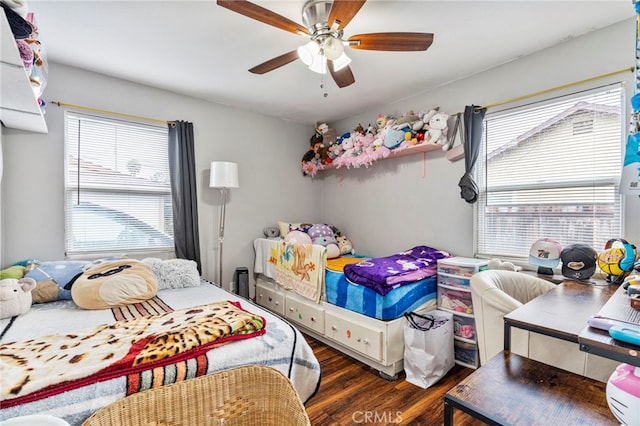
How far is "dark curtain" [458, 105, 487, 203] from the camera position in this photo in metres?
2.51

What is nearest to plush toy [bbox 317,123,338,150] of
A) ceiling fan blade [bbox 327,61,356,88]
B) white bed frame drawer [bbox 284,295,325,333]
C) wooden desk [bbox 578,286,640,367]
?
ceiling fan blade [bbox 327,61,356,88]

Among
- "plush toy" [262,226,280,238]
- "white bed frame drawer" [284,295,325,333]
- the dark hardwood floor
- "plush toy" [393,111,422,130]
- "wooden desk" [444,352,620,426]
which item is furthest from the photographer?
"plush toy" [262,226,280,238]

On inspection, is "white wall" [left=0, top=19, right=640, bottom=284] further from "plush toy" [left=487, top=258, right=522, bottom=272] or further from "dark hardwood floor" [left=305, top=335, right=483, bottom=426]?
"dark hardwood floor" [left=305, top=335, right=483, bottom=426]

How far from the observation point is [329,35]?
1745 millimetres

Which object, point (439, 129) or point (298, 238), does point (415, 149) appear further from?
point (298, 238)

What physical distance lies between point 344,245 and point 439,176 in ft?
4.39

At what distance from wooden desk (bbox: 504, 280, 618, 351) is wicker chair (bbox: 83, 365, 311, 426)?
0.93 metres

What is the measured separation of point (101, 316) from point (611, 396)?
7.71 feet

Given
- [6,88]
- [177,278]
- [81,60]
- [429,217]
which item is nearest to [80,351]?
[177,278]

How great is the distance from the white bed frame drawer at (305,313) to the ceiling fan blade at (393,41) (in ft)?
6.88

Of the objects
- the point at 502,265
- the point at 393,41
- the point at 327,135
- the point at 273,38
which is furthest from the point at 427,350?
the point at 327,135

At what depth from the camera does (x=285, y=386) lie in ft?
3.80

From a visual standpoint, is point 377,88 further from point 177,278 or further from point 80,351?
point 80,351

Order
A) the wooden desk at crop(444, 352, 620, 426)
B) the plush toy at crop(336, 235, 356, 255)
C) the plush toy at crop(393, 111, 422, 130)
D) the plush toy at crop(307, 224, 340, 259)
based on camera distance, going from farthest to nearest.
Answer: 1. the plush toy at crop(336, 235, 356, 255)
2. the plush toy at crop(307, 224, 340, 259)
3. the plush toy at crop(393, 111, 422, 130)
4. the wooden desk at crop(444, 352, 620, 426)
